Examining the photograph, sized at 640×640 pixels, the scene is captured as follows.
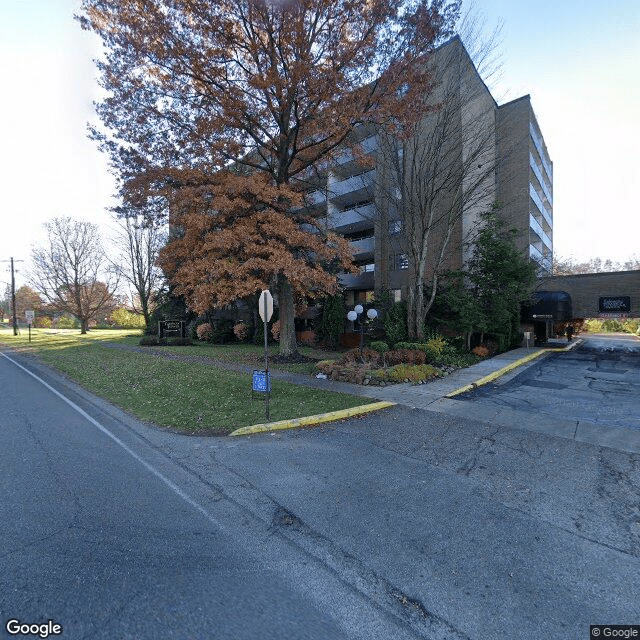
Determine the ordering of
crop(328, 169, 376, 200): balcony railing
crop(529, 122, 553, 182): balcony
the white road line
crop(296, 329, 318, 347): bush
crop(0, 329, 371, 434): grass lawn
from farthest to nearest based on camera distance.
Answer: crop(529, 122, 553, 182): balcony < crop(328, 169, 376, 200): balcony railing < crop(296, 329, 318, 347): bush < crop(0, 329, 371, 434): grass lawn < the white road line

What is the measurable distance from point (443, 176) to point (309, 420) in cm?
1525

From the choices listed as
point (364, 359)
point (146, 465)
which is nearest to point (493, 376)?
point (364, 359)

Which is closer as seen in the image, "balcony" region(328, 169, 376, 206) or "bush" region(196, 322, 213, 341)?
"balcony" region(328, 169, 376, 206)

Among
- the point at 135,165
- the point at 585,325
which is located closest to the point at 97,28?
the point at 135,165

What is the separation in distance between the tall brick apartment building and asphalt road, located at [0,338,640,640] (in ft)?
34.9

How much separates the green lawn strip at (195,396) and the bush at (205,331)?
12.8 m

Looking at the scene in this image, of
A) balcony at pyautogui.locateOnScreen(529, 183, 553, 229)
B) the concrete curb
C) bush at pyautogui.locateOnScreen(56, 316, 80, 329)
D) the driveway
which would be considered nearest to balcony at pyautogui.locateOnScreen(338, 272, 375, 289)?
the concrete curb

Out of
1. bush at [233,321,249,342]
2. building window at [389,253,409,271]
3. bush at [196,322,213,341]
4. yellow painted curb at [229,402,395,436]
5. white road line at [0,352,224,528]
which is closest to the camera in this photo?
white road line at [0,352,224,528]

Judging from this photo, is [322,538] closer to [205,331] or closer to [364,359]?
[364,359]

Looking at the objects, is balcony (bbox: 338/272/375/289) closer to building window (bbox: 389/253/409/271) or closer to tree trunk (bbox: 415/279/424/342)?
building window (bbox: 389/253/409/271)

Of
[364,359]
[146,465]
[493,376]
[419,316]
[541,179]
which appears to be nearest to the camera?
[146,465]

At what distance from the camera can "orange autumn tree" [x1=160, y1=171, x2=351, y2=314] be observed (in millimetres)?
11914

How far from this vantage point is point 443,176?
17078mm

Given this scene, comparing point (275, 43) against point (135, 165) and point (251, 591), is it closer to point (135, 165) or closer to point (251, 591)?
point (135, 165)
